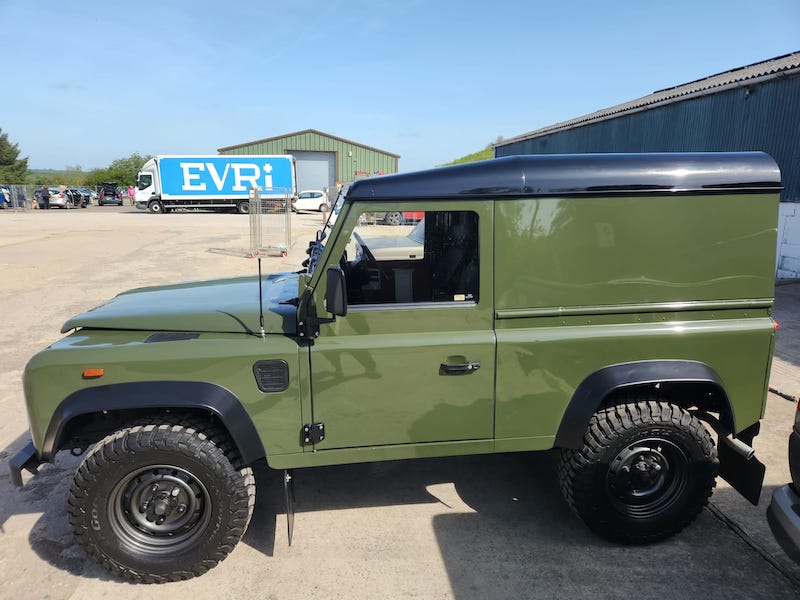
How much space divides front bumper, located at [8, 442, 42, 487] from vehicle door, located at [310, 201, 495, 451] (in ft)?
4.81

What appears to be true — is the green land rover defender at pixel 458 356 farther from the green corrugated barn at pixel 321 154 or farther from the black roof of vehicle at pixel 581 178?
the green corrugated barn at pixel 321 154

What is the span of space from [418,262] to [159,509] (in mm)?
1926

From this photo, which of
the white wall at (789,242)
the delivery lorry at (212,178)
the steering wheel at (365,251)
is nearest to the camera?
the steering wheel at (365,251)

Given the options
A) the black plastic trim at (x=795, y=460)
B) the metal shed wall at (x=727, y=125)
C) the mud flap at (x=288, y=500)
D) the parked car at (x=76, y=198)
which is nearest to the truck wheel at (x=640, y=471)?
the black plastic trim at (x=795, y=460)

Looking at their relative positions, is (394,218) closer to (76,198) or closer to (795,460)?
(795,460)

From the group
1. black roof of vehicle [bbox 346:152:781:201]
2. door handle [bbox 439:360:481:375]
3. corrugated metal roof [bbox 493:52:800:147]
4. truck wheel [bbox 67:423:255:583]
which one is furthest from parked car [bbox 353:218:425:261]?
corrugated metal roof [bbox 493:52:800:147]

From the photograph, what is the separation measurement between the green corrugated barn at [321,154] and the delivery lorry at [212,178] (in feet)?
42.6

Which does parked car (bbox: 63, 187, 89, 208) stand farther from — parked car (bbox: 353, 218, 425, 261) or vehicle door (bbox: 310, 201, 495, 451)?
vehicle door (bbox: 310, 201, 495, 451)

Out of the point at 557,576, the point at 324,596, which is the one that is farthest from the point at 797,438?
the point at 324,596

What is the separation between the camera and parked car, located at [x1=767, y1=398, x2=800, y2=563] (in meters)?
2.37

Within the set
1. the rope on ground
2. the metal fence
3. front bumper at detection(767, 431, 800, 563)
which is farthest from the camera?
the metal fence

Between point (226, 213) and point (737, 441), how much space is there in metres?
36.9

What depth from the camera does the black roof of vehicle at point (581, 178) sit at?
9.11ft

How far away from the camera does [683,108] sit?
1388cm
